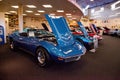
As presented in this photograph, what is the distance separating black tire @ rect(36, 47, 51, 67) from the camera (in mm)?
4035

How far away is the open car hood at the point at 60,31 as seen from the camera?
14.0 ft

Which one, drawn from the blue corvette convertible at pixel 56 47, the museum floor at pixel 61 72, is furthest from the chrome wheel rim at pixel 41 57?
the museum floor at pixel 61 72

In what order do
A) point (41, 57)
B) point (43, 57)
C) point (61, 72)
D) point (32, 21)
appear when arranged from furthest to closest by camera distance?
point (32, 21) → point (41, 57) → point (43, 57) → point (61, 72)

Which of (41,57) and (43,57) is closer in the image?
(43,57)

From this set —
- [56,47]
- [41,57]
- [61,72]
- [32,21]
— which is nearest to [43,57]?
[41,57]

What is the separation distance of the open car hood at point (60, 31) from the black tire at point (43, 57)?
57 centimetres

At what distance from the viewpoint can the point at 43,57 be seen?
4.27 metres

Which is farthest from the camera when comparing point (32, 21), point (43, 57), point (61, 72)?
point (32, 21)

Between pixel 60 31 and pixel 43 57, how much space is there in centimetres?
110

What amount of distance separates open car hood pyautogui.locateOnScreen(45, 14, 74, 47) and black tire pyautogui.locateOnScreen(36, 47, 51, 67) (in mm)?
569

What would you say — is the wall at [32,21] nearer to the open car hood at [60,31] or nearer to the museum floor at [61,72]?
the museum floor at [61,72]

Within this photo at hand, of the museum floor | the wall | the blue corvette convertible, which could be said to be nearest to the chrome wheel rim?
the blue corvette convertible

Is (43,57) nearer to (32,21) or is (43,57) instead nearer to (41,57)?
(41,57)

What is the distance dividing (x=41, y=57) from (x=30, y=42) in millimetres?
866
